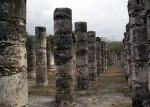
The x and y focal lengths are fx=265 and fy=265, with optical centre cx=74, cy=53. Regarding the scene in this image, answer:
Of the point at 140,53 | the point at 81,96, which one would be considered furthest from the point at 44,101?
the point at 140,53

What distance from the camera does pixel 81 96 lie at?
478 inches

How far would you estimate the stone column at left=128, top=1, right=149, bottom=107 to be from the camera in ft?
27.1

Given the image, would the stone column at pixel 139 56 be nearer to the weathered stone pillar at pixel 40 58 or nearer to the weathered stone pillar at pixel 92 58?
the weathered stone pillar at pixel 40 58

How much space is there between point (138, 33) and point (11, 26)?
4.79m

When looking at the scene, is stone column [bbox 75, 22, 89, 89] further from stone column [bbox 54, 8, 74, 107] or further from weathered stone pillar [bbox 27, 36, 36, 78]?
weathered stone pillar [bbox 27, 36, 36, 78]

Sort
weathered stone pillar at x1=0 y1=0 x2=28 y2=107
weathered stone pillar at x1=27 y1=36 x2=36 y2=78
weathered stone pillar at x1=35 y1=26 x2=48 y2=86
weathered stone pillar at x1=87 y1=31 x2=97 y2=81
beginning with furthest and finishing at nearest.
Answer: weathered stone pillar at x1=27 y1=36 x2=36 y2=78 < weathered stone pillar at x1=87 y1=31 x2=97 y2=81 < weathered stone pillar at x1=35 y1=26 x2=48 y2=86 < weathered stone pillar at x1=0 y1=0 x2=28 y2=107

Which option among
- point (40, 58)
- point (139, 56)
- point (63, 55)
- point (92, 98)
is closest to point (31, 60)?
point (40, 58)

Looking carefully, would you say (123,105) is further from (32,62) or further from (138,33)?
(32,62)

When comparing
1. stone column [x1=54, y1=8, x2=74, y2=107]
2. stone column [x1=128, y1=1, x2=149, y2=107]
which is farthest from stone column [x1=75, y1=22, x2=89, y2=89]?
stone column [x1=128, y1=1, x2=149, y2=107]

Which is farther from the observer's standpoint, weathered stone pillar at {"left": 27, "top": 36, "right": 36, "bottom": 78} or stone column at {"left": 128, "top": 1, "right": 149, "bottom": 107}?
weathered stone pillar at {"left": 27, "top": 36, "right": 36, "bottom": 78}

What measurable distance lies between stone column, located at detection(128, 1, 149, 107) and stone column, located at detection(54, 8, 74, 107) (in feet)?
9.43

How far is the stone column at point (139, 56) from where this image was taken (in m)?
8.27

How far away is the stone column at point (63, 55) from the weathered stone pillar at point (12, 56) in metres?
5.35

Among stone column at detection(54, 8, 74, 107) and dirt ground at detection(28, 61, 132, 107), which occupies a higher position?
stone column at detection(54, 8, 74, 107)
